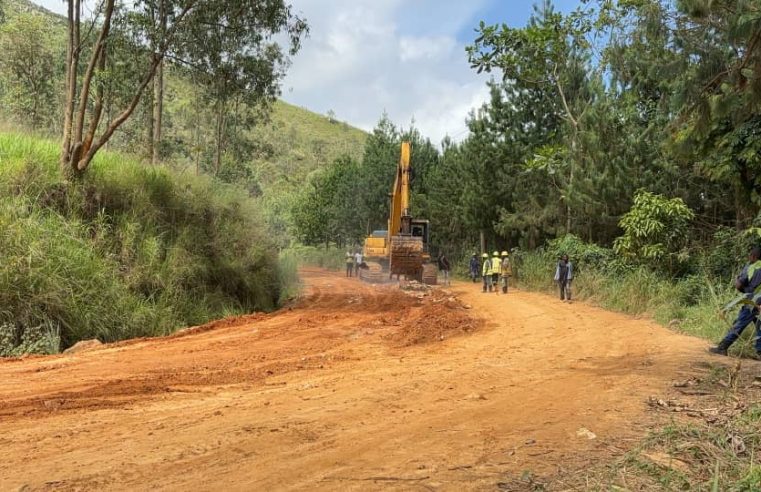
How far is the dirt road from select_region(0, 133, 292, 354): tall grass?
128 cm

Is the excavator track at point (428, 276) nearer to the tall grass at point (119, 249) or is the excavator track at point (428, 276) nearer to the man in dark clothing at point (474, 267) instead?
the man in dark clothing at point (474, 267)

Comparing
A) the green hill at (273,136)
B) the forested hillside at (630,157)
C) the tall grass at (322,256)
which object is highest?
the green hill at (273,136)

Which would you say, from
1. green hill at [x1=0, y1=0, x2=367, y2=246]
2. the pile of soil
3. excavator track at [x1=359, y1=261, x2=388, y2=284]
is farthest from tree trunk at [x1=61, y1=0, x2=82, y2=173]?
excavator track at [x1=359, y1=261, x2=388, y2=284]

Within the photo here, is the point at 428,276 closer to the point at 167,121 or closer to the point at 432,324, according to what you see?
the point at 432,324

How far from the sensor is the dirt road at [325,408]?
401 centimetres

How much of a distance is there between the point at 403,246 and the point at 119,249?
34.4 feet

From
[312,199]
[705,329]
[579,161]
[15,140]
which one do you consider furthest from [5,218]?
[312,199]

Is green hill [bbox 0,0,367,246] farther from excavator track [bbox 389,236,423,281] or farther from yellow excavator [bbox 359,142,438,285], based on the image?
yellow excavator [bbox 359,142,438,285]

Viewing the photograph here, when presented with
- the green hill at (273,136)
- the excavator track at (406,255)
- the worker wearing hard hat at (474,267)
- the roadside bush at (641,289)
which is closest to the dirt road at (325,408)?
the roadside bush at (641,289)

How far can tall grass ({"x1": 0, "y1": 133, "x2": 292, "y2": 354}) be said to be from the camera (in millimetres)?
9133

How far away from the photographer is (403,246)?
65.4ft

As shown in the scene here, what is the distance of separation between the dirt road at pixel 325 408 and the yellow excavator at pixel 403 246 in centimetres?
947

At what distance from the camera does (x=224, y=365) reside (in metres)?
7.65

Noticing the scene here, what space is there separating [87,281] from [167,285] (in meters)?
2.01
